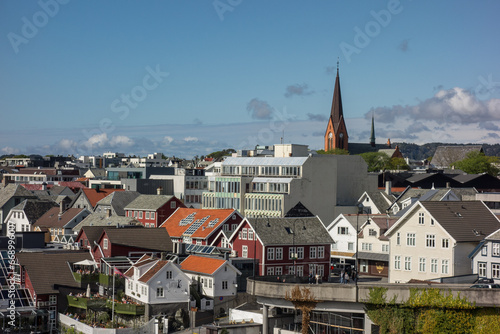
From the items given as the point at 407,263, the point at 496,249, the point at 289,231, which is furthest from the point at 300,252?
the point at 496,249

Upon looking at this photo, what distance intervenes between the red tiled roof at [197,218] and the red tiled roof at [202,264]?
11444 mm

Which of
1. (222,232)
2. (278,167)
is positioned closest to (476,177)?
(278,167)

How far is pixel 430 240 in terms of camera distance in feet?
207

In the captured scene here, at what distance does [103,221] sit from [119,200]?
1501 centimetres

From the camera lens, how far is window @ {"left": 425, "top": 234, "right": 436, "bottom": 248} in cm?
6284

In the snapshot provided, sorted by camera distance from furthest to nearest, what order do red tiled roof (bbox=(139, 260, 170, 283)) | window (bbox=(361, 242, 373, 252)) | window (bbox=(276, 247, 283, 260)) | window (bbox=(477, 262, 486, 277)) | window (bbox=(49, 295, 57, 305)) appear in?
window (bbox=(361, 242, 373, 252))
window (bbox=(276, 247, 283, 260))
window (bbox=(49, 295, 57, 305))
red tiled roof (bbox=(139, 260, 170, 283))
window (bbox=(477, 262, 486, 277))

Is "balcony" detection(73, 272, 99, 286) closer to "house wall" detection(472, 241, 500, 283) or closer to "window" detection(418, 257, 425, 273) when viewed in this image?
"window" detection(418, 257, 425, 273)

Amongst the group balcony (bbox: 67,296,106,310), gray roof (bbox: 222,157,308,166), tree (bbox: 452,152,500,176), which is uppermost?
tree (bbox: 452,152,500,176)

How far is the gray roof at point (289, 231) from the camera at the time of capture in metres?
70.6

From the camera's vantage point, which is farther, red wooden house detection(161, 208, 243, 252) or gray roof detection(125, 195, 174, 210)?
gray roof detection(125, 195, 174, 210)

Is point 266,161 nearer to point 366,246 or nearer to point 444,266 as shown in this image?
point 366,246

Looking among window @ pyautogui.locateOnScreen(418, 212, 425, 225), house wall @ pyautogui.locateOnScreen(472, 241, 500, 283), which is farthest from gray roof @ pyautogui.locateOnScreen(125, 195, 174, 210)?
house wall @ pyautogui.locateOnScreen(472, 241, 500, 283)

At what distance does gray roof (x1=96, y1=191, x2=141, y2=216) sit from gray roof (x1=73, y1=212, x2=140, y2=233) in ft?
28.0

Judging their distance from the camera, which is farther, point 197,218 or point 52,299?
point 197,218
